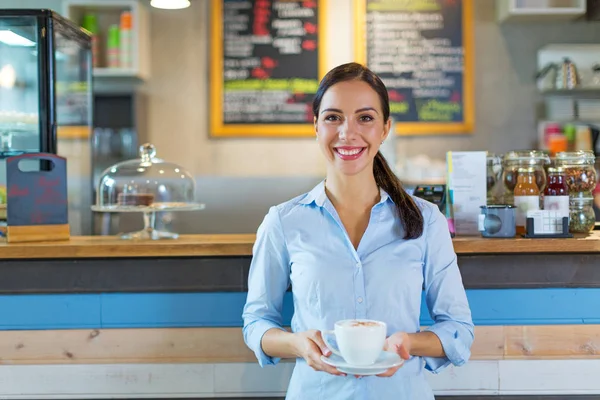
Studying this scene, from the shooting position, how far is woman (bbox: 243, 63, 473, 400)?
148 centimetres

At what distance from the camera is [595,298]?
1.96 metres

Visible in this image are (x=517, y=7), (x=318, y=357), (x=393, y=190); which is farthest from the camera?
(x=517, y=7)

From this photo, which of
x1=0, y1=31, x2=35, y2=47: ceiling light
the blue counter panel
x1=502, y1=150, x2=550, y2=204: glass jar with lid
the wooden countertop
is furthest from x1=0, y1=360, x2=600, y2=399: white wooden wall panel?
x1=0, y1=31, x2=35, y2=47: ceiling light

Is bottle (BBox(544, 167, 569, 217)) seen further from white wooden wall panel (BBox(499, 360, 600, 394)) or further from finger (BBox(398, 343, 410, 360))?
finger (BBox(398, 343, 410, 360))

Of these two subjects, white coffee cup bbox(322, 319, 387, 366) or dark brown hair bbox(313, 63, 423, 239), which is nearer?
white coffee cup bbox(322, 319, 387, 366)

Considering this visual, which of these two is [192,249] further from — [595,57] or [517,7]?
[595,57]

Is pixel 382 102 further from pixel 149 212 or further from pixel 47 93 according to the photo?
pixel 47 93

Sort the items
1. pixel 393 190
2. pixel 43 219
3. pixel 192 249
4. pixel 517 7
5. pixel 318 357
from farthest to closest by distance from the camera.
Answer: pixel 517 7
pixel 43 219
pixel 192 249
pixel 393 190
pixel 318 357

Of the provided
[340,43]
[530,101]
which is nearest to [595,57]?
[530,101]

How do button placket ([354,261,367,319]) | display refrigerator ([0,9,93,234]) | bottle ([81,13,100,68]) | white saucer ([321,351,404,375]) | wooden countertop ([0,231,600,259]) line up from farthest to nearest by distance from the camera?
bottle ([81,13,100,68]), display refrigerator ([0,9,93,234]), wooden countertop ([0,231,600,259]), button placket ([354,261,367,319]), white saucer ([321,351,404,375])

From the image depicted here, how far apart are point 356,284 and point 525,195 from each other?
808 mm

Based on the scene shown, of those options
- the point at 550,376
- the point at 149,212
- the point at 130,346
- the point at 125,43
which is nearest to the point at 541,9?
the point at 125,43

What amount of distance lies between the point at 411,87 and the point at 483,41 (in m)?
0.54

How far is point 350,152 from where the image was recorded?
1502 mm
